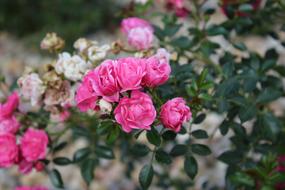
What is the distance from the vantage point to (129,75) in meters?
1.02

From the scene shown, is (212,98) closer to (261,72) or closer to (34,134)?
(261,72)

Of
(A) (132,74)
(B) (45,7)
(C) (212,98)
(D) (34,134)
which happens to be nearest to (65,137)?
(B) (45,7)

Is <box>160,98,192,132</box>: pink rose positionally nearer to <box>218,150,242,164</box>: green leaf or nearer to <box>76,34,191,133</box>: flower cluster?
<box>76,34,191,133</box>: flower cluster

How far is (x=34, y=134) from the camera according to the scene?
1.42 metres

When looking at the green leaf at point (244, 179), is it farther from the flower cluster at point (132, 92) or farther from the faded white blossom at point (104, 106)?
the faded white blossom at point (104, 106)

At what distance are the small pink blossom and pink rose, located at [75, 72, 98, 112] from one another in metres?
0.02

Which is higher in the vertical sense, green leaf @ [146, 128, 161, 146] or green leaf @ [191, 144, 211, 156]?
green leaf @ [146, 128, 161, 146]

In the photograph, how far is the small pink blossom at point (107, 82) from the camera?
1035 mm

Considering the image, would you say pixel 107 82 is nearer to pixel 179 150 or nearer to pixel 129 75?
pixel 129 75

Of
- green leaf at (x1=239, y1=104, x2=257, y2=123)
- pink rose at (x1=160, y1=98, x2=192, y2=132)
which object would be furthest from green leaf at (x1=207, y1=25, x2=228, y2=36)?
pink rose at (x1=160, y1=98, x2=192, y2=132)

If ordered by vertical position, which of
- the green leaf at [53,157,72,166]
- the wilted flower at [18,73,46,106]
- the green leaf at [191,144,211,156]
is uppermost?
the wilted flower at [18,73,46,106]

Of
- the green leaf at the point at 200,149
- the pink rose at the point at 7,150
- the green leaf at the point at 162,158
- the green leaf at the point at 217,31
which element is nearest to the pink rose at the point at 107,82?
the green leaf at the point at 162,158

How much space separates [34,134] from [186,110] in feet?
1.72

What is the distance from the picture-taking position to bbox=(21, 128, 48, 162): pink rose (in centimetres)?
138
